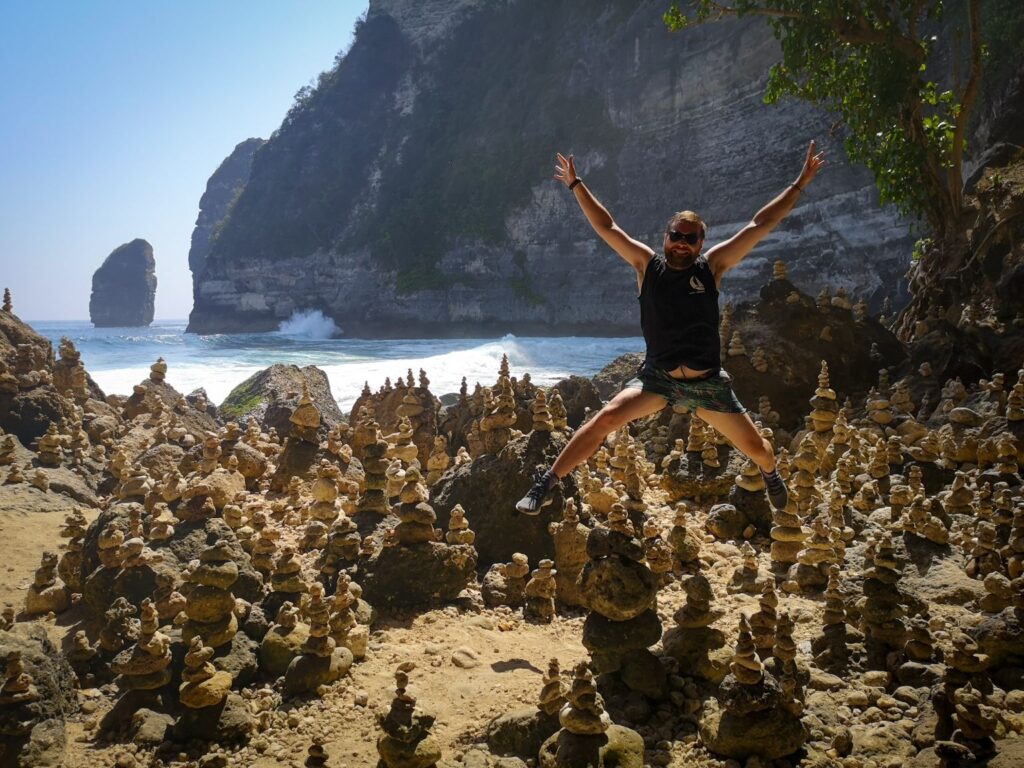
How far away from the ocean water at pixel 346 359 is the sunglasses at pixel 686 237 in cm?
2019

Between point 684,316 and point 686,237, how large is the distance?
0.44 meters

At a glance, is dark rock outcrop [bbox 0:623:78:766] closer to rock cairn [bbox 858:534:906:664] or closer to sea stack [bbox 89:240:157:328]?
rock cairn [bbox 858:534:906:664]

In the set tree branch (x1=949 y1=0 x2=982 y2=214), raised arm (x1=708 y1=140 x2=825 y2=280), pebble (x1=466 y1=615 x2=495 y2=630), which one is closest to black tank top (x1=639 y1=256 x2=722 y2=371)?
raised arm (x1=708 y1=140 x2=825 y2=280)

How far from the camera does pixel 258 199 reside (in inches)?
2872

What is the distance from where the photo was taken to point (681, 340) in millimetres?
4074

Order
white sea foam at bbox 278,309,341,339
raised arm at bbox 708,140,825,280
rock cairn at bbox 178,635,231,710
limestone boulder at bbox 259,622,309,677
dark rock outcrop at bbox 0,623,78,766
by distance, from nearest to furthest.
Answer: dark rock outcrop at bbox 0,623,78,766, rock cairn at bbox 178,635,231,710, raised arm at bbox 708,140,825,280, limestone boulder at bbox 259,622,309,677, white sea foam at bbox 278,309,341,339

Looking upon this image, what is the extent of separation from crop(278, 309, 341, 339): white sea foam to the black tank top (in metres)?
61.3

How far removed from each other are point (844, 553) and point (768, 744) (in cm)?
251

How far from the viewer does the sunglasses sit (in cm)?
399

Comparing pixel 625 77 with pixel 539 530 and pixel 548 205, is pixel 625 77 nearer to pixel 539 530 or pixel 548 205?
pixel 548 205

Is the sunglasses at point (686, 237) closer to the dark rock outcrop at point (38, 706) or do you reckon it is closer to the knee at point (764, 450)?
the knee at point (764, 450)

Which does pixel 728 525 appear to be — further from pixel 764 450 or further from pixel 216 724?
pixel 216 724

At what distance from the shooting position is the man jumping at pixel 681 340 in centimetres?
405

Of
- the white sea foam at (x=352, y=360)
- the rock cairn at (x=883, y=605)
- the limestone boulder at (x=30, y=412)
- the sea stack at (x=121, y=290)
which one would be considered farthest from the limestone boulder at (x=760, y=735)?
the sea stack at (x=121, y=290)
